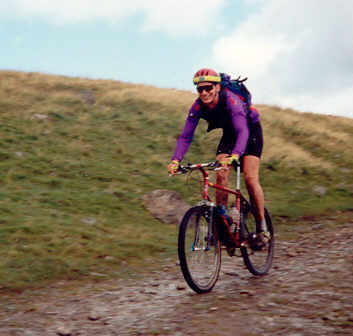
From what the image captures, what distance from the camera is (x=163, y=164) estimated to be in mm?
14969

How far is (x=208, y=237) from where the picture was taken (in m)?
6.34

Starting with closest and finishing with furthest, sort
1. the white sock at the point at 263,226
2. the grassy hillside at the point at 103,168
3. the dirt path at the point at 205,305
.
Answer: the dirt path at the point at 205,305 < the white sock at the point at 263,226 < the grassy hillside at the point at 103,168

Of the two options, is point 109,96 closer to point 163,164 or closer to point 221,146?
point 163,164

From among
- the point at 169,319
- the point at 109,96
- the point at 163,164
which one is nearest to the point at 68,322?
the point at 169,319

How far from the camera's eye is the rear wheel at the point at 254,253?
721cm

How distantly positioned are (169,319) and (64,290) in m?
2.24

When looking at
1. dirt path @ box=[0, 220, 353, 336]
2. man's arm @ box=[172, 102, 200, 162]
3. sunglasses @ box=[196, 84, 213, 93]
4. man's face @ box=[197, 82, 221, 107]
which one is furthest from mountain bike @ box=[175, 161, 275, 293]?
sunglasses @ box=[196, 84, 213, 93]

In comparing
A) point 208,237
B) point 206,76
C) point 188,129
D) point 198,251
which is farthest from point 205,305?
point 206,76

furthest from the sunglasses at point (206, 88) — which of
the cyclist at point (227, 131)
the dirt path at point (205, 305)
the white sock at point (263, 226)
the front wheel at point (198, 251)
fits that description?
the dirt path at point (205, 305)

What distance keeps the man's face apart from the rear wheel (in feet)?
6.13

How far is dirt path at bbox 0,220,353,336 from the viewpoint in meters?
5.03

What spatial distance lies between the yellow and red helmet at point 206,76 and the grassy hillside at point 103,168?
11.6 ft

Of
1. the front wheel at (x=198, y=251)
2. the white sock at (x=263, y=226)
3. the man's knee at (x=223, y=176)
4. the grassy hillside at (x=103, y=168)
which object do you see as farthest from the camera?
the grassy hillside at (x=103, y=168)

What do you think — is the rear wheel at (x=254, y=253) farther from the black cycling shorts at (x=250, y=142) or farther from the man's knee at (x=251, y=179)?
the black cycling shorts at (x=250, y=142)
